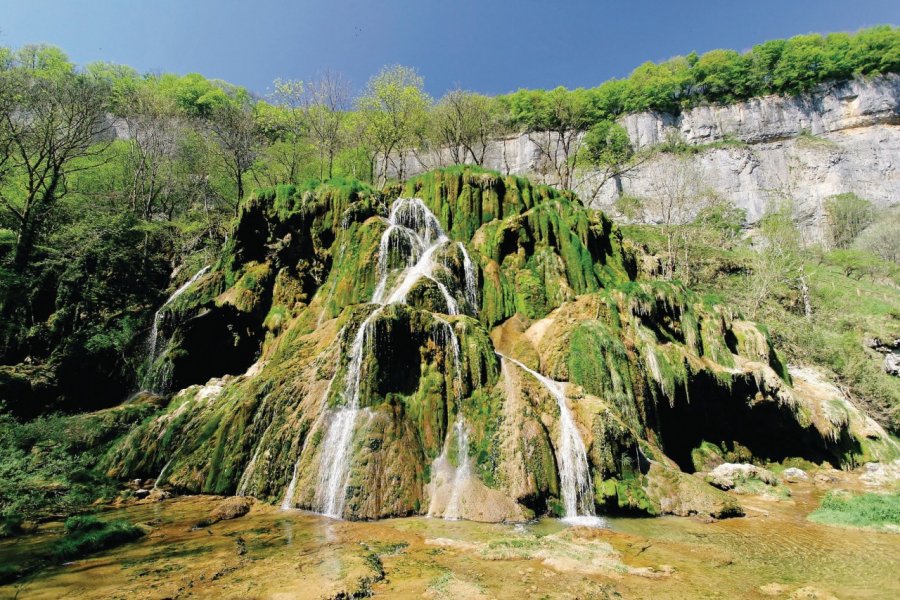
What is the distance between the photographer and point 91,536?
27.7 ft

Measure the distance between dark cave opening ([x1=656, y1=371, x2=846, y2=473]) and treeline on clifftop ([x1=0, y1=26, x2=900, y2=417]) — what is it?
2215 centimetres

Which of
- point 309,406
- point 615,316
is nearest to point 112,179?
point 309,406

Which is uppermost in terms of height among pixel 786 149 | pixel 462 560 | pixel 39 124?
pixel 786 149

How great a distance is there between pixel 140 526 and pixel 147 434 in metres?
6.60

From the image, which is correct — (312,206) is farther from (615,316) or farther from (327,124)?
(327,124)

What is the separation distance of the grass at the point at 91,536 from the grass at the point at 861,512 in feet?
54.5

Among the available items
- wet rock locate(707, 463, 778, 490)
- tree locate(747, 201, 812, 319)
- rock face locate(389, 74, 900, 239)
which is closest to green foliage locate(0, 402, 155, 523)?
wet rock locate(707, 463, 778, 490)

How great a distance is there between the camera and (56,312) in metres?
21.7

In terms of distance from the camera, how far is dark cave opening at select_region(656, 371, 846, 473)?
17703 millimetres

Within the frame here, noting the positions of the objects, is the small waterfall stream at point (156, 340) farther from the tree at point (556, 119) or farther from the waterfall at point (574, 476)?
the tree at point (556, 119)

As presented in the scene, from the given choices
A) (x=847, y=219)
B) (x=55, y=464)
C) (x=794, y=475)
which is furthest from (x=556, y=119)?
(x=55, y=464)

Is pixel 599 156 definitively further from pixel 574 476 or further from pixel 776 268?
pixel 574 476

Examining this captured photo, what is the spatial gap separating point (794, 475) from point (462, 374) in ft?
49.5

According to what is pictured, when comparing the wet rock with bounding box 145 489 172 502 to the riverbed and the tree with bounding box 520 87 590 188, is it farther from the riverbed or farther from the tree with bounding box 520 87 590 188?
the tree with bounding box 520 87 590 188
